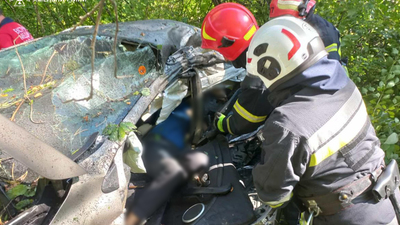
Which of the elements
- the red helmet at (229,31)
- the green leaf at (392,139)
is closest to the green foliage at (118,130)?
the red helmet at (229,31)

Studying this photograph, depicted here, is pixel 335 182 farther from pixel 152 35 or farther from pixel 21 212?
pixel 152 35

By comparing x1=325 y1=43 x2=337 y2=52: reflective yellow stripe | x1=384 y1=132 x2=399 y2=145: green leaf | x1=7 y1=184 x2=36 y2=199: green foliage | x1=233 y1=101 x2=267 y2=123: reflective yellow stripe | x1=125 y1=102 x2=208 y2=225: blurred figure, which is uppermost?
x1=7 y1=184 x2=36 y2=199: green foliage

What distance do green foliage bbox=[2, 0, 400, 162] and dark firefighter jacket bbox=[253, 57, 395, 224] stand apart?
932 millimetres

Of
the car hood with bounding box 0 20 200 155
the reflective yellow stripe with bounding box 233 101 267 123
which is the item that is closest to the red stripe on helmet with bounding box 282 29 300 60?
the reflective yellow stripe with bounding box 233 101 267 123

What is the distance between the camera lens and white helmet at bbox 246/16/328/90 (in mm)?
1535

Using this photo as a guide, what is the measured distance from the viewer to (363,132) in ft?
5.17

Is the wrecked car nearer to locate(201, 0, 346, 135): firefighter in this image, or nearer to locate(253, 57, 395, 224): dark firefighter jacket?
locate(201, 0, 346, 135): firefighter

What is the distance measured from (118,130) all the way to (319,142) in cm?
113

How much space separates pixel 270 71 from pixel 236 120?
791 mm

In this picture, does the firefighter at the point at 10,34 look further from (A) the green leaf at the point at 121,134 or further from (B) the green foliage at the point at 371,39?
(B) the green foliage at the point at 371,39

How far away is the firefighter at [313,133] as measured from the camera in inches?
56.9

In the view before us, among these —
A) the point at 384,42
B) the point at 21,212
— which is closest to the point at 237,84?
the point at 21,212

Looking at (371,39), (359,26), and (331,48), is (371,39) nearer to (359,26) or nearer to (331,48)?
(359,26)

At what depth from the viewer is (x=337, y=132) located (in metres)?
1.47
